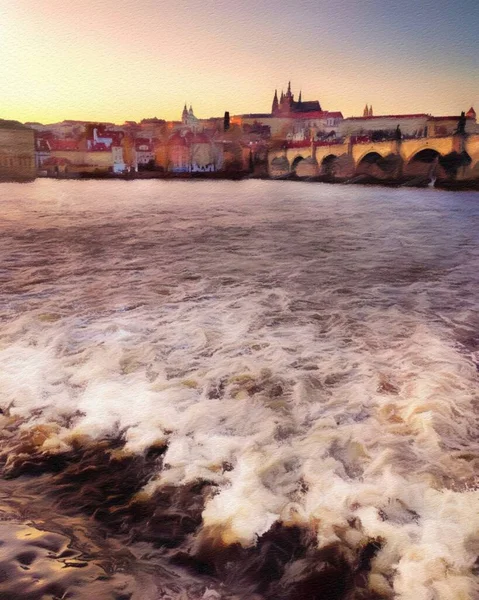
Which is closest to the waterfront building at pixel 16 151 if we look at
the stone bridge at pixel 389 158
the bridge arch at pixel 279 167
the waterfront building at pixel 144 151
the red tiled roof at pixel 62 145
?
the red tiled roof at pixel 62 145

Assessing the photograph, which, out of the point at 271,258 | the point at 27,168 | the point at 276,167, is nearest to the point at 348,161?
the point at 276,167

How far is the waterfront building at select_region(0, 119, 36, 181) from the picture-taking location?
24073 millimetres

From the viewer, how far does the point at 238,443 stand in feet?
3.96

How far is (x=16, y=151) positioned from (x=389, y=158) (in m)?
19.8

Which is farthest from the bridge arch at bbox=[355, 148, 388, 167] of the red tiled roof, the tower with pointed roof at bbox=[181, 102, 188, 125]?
the tower with pointed roof at bbox=[181, 102, 188, 125]

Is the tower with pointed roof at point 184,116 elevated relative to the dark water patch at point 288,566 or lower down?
elevated

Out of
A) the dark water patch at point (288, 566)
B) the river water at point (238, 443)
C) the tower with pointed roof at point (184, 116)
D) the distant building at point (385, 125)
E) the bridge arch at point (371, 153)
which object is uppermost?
the tower with pointed roof at point (184, 116)

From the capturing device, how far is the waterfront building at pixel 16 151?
24073 mm

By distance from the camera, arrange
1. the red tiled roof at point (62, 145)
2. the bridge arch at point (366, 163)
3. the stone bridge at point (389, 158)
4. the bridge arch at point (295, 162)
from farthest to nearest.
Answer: the red tiled roof at point (62, 145) → the bridge arch at point (295, 162) → the bridge arch at point (366, 163) → the stone bridge at point (389, 158)

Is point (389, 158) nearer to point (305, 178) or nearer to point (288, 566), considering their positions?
point (305, 178)

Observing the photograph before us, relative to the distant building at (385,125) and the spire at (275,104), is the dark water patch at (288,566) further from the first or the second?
the spire at (275,104)

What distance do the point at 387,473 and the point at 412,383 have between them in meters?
0.57

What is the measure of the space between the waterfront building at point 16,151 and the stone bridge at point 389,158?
1539cm

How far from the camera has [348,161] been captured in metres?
23.9
